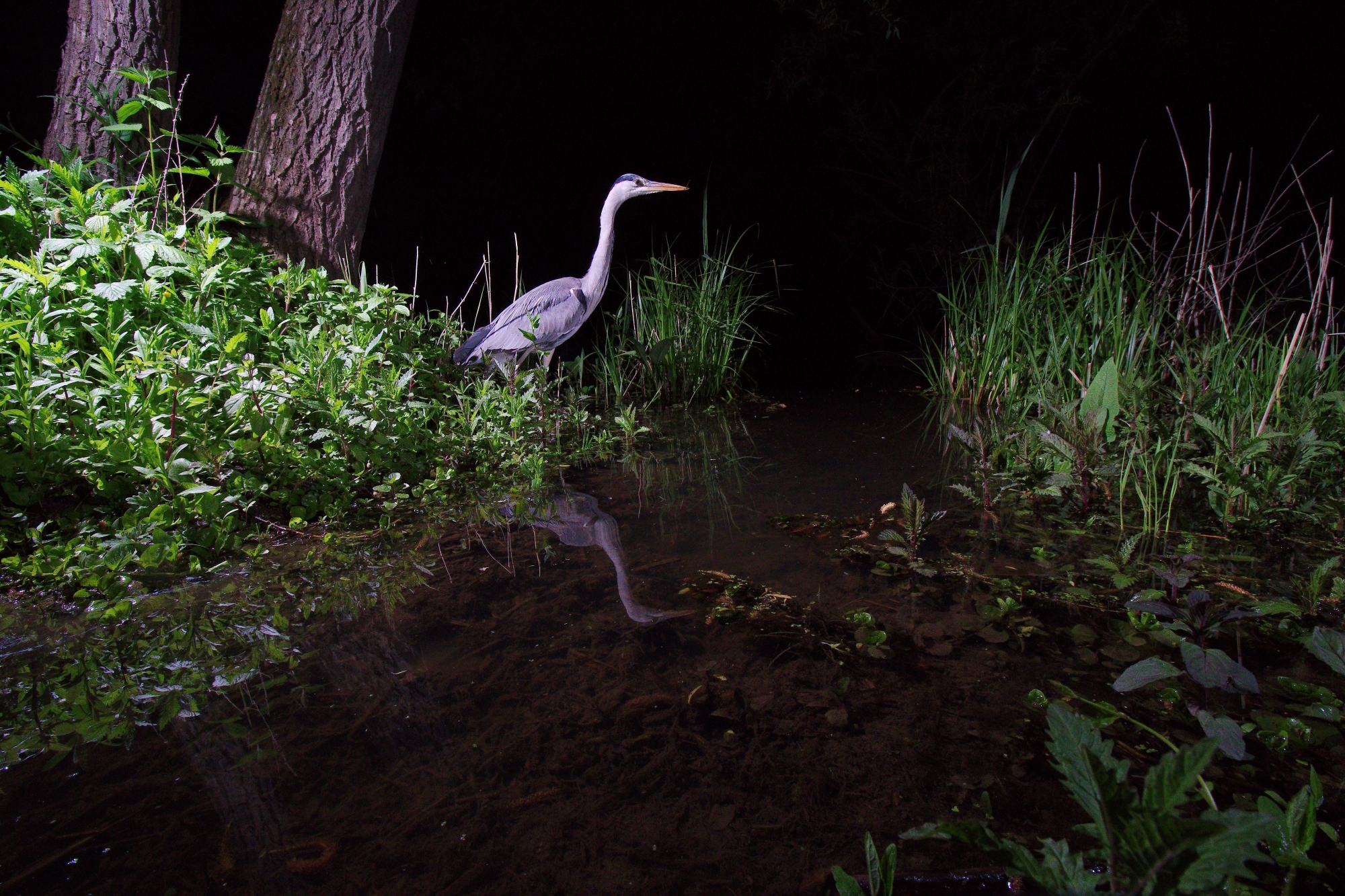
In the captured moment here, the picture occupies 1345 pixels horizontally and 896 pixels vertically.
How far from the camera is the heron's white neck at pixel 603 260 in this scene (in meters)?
4.16

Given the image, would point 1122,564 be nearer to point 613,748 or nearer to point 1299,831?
point 1299,831

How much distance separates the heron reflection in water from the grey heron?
3.21 feet

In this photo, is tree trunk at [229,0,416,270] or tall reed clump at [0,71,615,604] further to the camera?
tree trunk at [229,0,416,270]

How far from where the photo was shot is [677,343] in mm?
4309

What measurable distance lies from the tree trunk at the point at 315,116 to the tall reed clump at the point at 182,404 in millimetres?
360

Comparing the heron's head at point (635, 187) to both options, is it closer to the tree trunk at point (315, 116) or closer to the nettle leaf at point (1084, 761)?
the tree trunk at point (315, 116)

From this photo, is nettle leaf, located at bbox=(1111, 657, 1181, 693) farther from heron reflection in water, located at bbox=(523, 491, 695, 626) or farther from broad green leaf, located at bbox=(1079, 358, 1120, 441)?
broad green leaf, located at bbox=(1079, 358, 1120, 441)

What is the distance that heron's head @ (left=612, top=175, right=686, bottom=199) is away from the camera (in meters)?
4.26

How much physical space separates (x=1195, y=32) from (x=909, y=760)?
8.19 m

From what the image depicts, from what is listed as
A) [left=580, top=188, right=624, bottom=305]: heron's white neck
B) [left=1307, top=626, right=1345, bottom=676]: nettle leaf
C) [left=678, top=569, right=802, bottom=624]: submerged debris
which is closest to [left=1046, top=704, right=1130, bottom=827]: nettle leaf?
[left=1307, top=626, right=1345, bottom=676]: nettle leaf

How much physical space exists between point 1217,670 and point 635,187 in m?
3.85

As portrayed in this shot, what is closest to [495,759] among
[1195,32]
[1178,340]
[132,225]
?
[132,225]

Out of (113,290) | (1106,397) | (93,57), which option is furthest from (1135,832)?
(93,57)

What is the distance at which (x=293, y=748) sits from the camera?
3.78 ft
